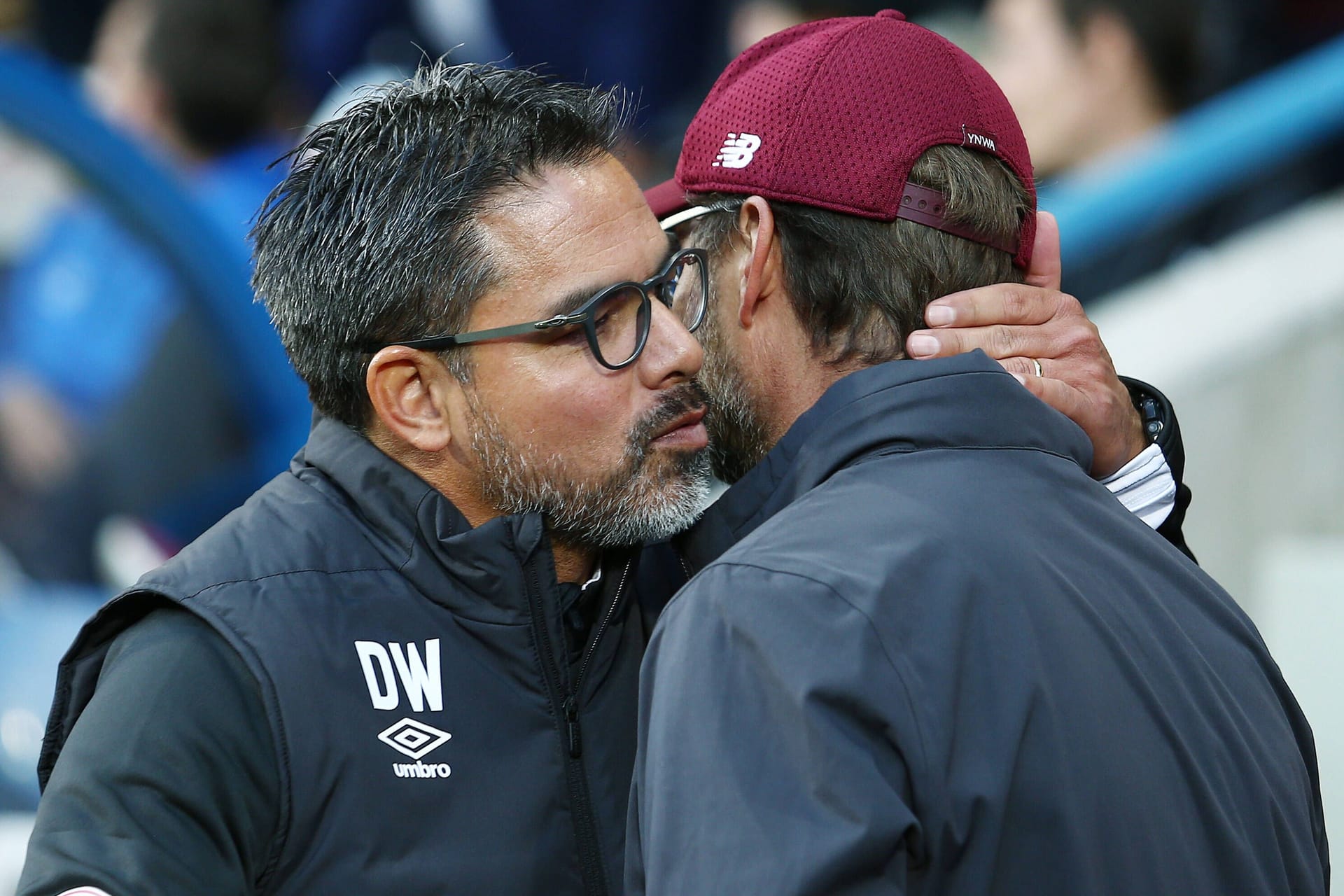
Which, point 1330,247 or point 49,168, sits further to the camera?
point 1330,247

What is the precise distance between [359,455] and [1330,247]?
3517mm

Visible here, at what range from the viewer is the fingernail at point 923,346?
1.76 m

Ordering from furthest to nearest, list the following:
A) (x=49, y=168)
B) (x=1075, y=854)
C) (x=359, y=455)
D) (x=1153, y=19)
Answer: (x=1153, y=19) < (x=49, y=168) < (x=359, y=455) < (x=1075, y=854)

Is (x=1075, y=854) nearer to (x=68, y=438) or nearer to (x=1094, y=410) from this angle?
(x=1094, y=410)

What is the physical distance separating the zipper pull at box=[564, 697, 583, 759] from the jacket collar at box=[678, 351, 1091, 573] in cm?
39

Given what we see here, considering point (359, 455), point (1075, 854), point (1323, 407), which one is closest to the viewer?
point (1075, 854)

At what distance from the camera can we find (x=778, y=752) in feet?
4.31

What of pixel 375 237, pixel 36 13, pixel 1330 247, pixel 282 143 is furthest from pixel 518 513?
pixel 36 13

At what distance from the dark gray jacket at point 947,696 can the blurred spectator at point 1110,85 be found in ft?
9.99

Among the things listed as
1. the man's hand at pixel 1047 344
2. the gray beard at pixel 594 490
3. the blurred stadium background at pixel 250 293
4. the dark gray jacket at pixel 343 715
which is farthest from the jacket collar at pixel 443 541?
the blurred stadium background at pixel 250 293

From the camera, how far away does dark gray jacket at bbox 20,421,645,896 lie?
1567 mm

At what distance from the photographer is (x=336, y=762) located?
1.68m

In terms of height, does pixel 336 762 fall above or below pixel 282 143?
below

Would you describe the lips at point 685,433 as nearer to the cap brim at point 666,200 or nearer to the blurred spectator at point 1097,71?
the cap brim at point 666,200
